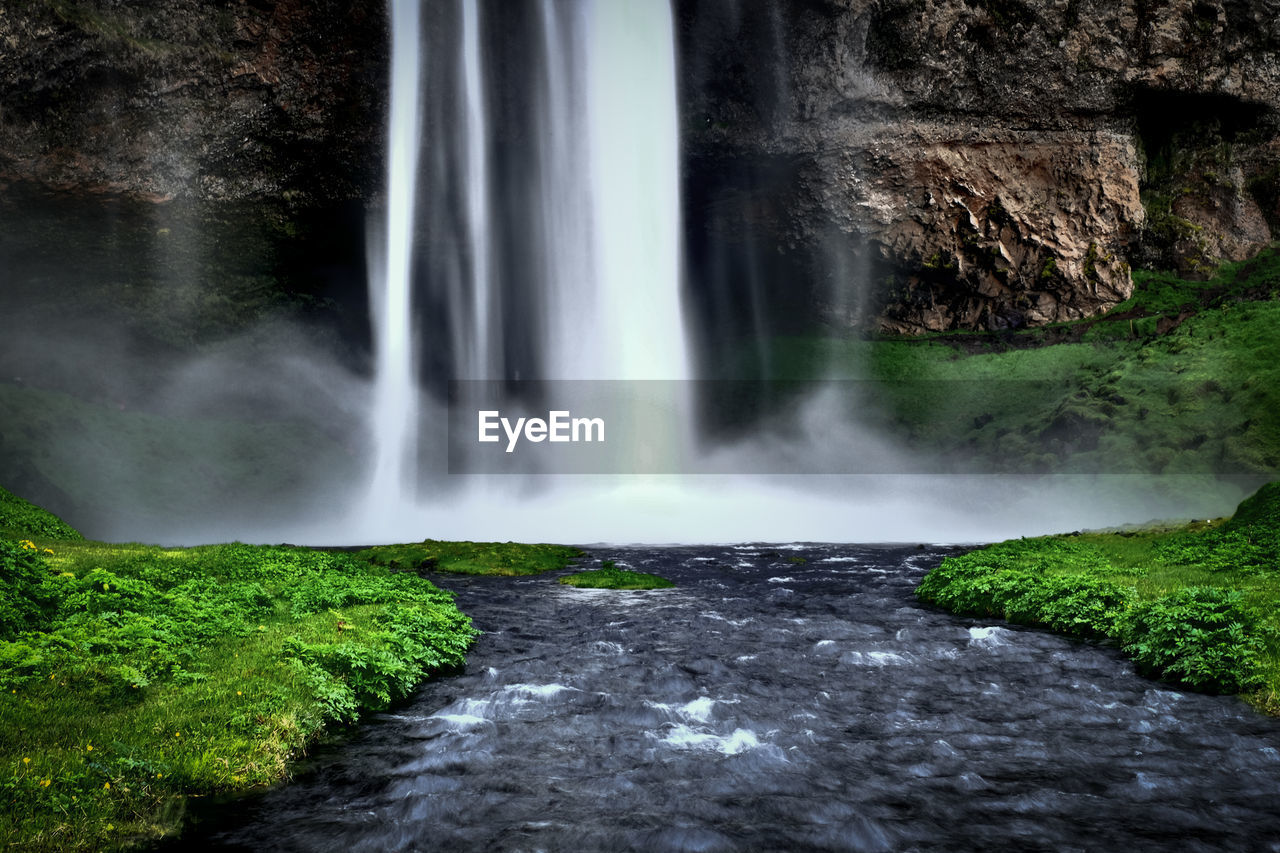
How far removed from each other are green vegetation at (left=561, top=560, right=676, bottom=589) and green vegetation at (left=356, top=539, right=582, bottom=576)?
330 cm

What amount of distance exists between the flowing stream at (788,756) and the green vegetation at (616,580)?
7.42 metres

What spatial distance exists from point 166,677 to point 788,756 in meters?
7.07

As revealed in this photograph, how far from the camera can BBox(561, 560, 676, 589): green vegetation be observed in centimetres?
2214

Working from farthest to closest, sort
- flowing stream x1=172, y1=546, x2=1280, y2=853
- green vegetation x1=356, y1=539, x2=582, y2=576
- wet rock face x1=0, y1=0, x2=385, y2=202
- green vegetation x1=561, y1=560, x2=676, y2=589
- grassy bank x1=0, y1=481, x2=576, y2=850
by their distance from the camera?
wet rock face x1=0, y1=0, x2=385, y2=202
green vegetation x1=356, y1=539, x2=582, y2=576
green vegetation x1=561, y1=560, x2=676, y2=589
flowing stream x1=172, y1=546, x2=1280, y2=853
grassy bank x1=0, y1=481, x2=576, y2=850

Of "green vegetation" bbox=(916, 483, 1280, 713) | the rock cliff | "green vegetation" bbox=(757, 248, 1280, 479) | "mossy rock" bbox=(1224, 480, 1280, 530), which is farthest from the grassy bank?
"green vegetation" bbox=(757, 248, 1280, 479)

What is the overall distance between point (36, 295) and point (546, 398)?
34770 millimetres

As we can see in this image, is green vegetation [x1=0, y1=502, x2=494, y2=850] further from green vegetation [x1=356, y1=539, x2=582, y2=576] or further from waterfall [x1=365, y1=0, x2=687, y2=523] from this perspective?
waterfall [x1=365, y1=0, x2=687, y2=523]

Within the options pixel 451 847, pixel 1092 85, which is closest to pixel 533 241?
pixel 1092 85

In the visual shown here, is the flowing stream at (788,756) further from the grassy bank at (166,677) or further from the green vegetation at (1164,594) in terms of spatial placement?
the green vegetation at (1164,594)

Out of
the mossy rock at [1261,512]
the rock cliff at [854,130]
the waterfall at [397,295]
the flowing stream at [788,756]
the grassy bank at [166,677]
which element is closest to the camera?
the grassy bank at [166,677]

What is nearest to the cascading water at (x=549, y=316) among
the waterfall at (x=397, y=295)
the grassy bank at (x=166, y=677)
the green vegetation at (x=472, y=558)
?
the waterfall at (x=397, y=295)

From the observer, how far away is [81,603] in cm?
1042

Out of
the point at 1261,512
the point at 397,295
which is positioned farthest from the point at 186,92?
the point at 1261,512

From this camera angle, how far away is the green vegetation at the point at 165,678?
6094 mm
